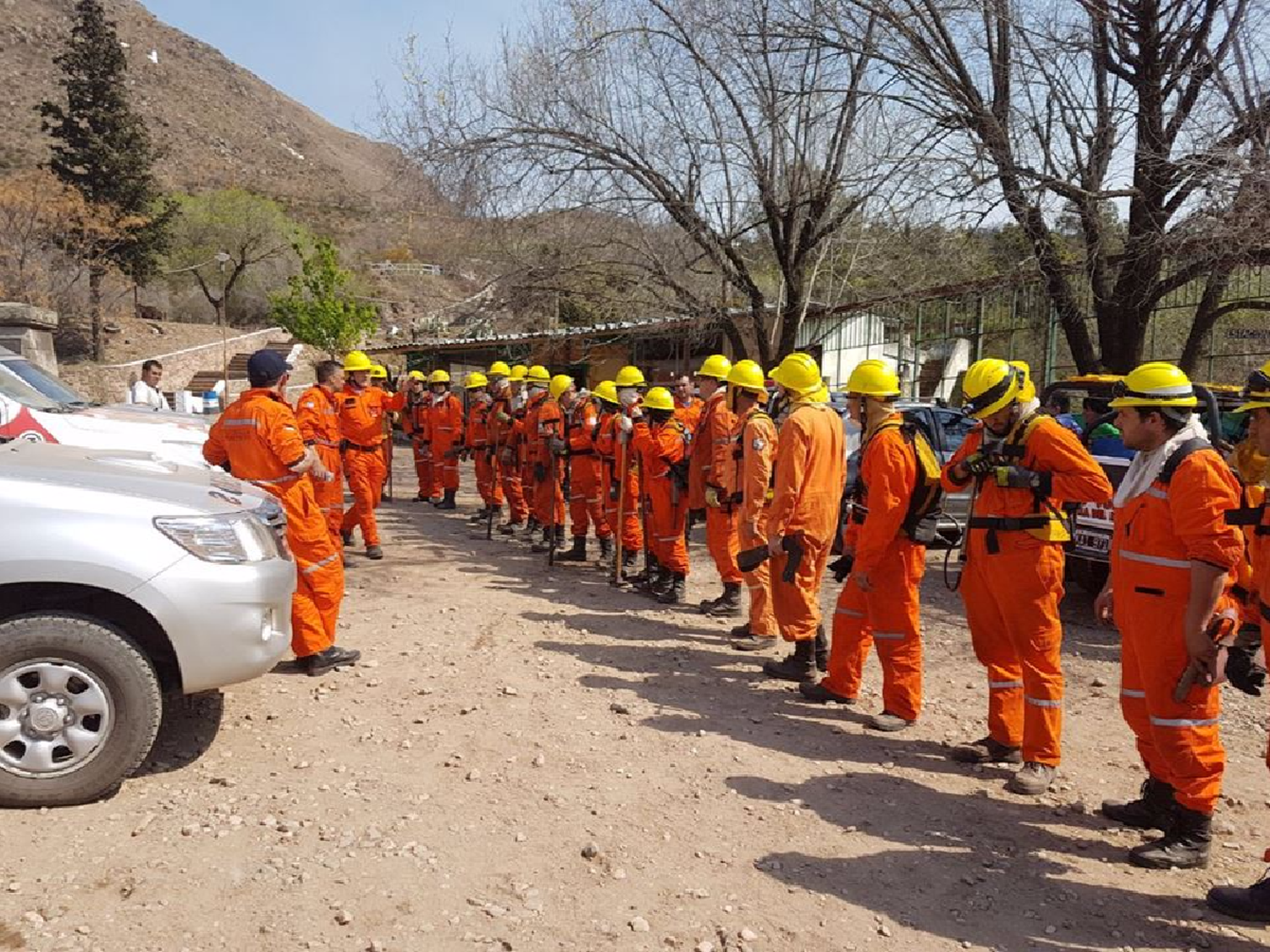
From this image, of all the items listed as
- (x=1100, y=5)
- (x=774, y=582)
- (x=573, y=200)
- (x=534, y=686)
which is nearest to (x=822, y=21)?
(x=1100, y=5)

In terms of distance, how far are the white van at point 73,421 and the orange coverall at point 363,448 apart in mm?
1371

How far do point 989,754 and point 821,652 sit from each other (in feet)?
4.98

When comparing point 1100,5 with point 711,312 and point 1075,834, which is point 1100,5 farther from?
point 1075,834

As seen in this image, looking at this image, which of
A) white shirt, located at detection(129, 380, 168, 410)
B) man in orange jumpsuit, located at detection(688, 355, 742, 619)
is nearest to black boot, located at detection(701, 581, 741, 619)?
man in orange jumpsuit, located at detection(688, 355, 742, 619)

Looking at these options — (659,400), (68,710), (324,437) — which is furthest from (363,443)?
(68,710)

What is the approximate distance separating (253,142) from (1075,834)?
106023mm

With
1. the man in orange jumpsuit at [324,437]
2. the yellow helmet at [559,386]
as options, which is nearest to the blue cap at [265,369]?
the man in orange jumpsuit at [324,437]

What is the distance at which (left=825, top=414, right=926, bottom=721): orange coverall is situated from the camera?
474cm

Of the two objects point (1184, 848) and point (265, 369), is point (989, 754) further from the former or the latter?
point (265, 369)

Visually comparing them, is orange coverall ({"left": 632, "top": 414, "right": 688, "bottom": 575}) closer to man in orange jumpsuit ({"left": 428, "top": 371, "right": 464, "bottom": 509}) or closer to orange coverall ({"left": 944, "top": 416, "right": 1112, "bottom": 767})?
orange coverall ({"left": 944, "top": 416, "right": 1112, "bottom": 767})

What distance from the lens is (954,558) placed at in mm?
10125

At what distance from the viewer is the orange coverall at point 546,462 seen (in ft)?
32.8

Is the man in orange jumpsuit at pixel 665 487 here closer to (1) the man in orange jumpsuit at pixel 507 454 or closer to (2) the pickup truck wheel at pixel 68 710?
→ (1) the man in orange jumpsuit at pixel 507 454

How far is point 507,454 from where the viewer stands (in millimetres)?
11703
